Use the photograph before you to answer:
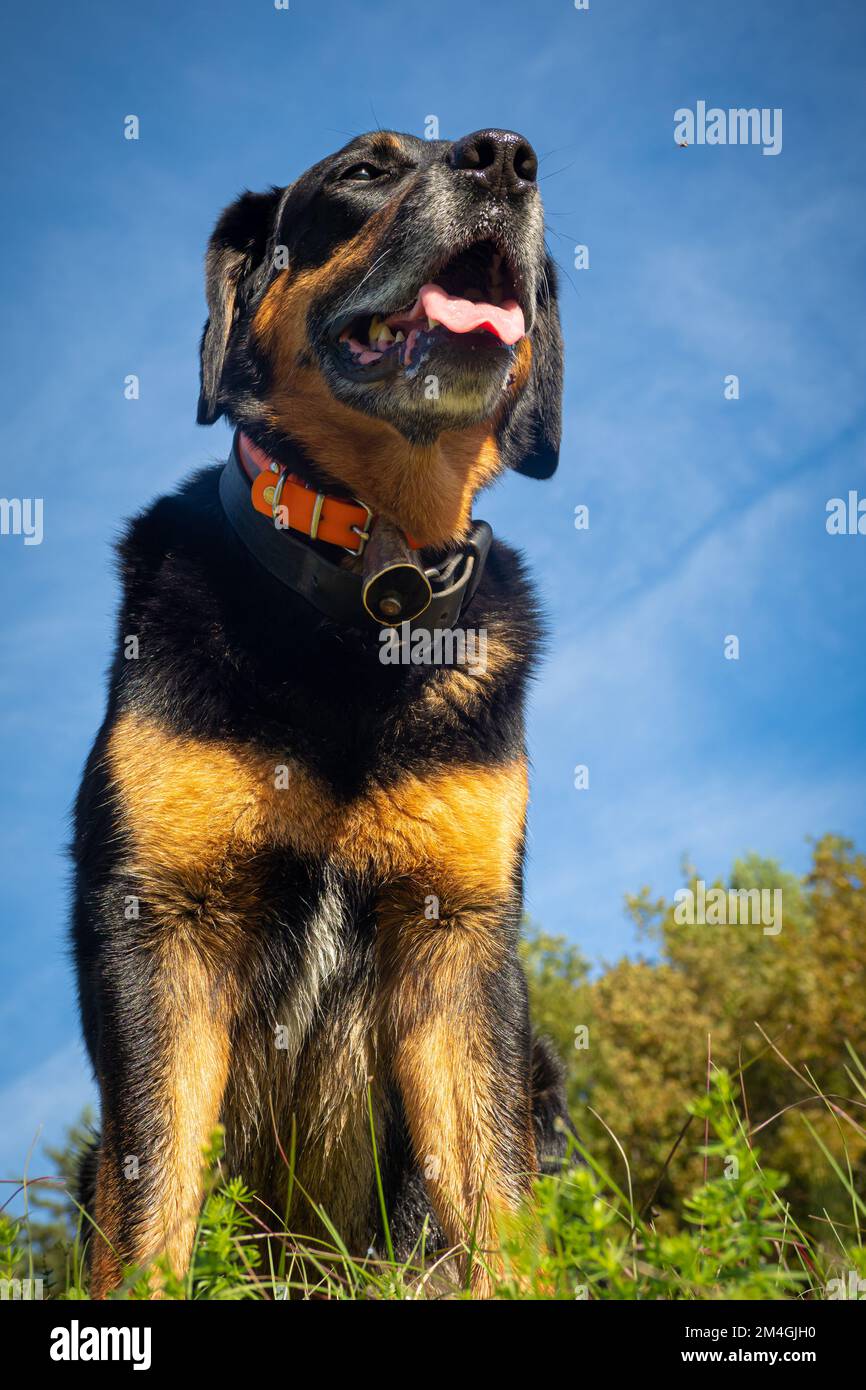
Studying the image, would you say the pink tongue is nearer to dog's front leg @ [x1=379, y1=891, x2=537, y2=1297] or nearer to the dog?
the dog

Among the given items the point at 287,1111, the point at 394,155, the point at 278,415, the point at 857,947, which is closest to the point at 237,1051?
the point at 287,1111

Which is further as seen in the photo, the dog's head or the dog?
the dog's head

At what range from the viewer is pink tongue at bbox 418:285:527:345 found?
378 centimetres

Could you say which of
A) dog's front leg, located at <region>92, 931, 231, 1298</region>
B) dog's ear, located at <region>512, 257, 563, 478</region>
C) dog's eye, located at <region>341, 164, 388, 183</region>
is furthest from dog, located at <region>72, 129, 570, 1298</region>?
dog's ear, located at <region>512, 257, 563, 478</region>

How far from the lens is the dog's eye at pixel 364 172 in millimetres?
4269

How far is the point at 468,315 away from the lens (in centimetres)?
384

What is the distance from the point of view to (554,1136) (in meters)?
4.40

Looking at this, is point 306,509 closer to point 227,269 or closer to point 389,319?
point 389,319

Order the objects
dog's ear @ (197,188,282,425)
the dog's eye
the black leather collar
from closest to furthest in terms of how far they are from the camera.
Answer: the black leather collar, dog's ear @ (197,188,282,425), the dog's eye

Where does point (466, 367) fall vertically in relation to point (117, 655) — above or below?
above

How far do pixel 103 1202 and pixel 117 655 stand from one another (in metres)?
1.71
